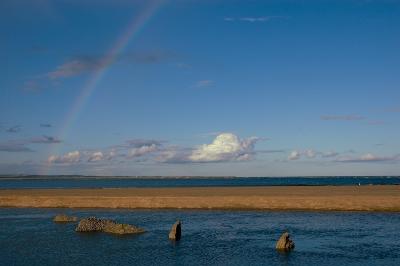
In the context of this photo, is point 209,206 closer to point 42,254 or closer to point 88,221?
point 88,221

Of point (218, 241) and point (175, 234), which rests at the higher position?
point (175, 234)

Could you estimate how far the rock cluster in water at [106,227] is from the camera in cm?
4964

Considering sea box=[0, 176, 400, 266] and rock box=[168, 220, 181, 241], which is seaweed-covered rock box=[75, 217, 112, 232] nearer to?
sea box=[0, 176, 400, 266]

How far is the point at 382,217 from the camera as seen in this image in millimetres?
59156

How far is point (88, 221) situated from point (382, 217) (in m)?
34.6

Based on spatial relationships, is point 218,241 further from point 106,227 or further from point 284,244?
point 106,227

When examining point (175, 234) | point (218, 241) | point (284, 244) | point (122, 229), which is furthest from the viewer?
point (122, 229)

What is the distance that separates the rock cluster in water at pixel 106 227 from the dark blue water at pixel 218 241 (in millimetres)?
1370

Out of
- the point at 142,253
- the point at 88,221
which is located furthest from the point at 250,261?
the point at 88,221

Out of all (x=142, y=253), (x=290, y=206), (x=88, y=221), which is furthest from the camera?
(x=290, y=206)

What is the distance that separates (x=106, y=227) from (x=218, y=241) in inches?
552

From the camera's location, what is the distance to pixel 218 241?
44.0 metres

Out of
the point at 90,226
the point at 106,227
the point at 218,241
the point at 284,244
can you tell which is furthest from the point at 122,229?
the point at 284,244

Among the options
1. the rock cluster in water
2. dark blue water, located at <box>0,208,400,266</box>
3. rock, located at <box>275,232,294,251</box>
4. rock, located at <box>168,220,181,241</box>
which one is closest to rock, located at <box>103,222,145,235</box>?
the rock cluster in water
